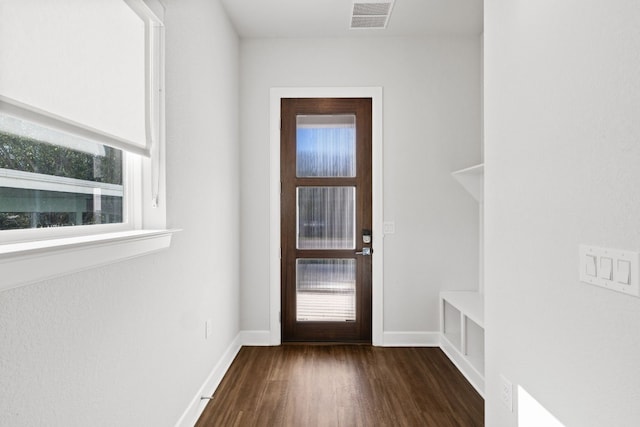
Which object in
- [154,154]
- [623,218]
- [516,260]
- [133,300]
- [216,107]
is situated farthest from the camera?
[216,107]

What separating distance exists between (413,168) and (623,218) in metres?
2.33

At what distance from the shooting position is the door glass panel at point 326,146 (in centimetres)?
339

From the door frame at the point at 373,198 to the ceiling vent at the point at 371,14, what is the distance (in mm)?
498

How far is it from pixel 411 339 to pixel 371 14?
106 inches

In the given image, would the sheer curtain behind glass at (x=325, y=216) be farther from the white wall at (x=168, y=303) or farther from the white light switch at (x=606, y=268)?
the white light switch at (x=606, y=268)

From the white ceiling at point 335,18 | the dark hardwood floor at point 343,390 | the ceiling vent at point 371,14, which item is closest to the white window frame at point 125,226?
the dark hardwood floor at point 343,390

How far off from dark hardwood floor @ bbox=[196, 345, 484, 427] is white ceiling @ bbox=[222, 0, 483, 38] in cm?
270

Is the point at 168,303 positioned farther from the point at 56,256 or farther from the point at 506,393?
the point at 506,393

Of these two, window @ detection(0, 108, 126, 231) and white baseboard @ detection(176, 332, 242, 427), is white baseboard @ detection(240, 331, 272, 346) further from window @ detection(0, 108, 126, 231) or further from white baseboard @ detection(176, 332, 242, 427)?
window @ detection(0, 108, 126, 231)

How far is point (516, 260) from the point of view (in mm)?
1598

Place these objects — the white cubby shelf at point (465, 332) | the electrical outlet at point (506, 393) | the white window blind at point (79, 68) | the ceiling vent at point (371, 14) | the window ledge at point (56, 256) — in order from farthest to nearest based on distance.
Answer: the ceiling vent at point (371, 14) → the white cubby shelf at point (465, 332) → the electrical outlet at point (506, 393) → the white window blind at point (79, 68) → the window ledge at point (56, 256)

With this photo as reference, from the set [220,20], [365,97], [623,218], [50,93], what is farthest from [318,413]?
[220,20]

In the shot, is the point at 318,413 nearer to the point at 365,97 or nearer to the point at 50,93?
the point at 50,93

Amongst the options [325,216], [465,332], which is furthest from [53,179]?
[465,332]
